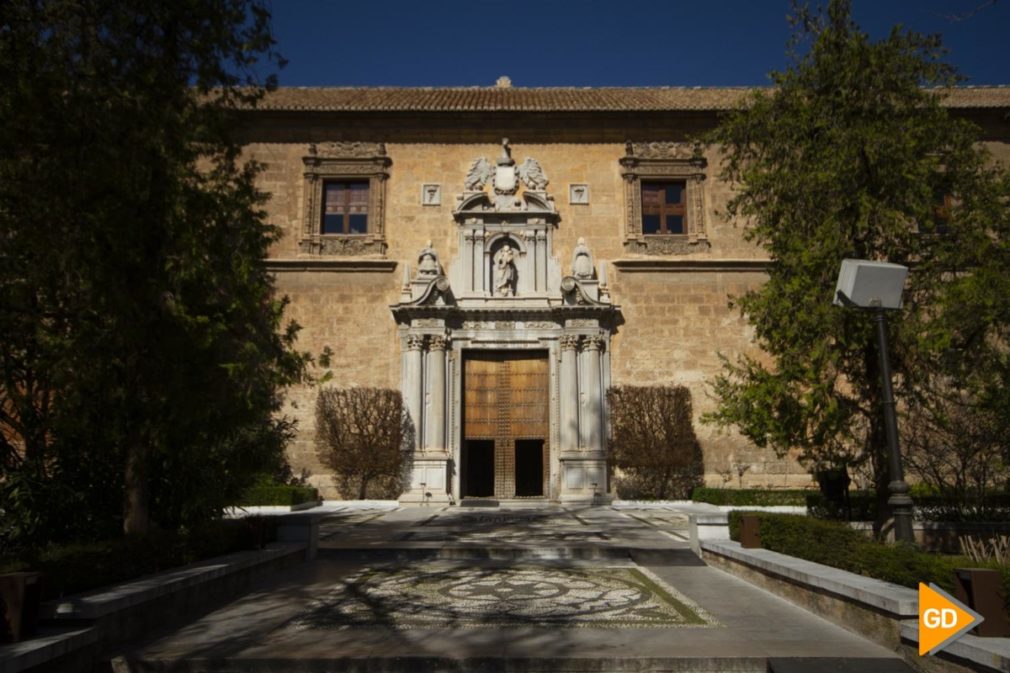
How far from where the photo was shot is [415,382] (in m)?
17.3

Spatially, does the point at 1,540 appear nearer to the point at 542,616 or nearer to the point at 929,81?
the point at 542,616

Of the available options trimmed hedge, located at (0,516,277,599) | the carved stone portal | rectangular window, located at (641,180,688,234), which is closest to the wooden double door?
the carved stone portal

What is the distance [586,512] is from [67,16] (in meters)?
11.8

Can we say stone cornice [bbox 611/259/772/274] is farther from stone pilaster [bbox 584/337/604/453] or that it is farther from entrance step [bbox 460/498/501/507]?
entrance step [bbox 460/498/501/507]

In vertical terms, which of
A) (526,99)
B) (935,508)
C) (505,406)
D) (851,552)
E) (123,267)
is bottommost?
(935,508)

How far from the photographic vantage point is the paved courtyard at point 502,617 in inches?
169

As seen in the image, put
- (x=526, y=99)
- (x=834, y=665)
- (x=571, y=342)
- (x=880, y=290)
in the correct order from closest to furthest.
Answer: (x=834, y=665) → (x=880, y=290) → (x=571, y=342) → (x=526, y=99)

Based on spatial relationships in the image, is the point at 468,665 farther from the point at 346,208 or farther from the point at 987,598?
the point at 346,208

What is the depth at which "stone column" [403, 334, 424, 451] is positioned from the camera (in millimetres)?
17125

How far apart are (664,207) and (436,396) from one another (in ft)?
25.7

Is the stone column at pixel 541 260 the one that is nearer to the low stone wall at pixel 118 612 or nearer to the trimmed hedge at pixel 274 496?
the trimmed hedge at pixel 274 496

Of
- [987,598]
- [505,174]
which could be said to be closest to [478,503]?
[505,174]

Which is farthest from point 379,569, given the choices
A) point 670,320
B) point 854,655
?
point 670,320

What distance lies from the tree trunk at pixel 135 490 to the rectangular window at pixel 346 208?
42.4ft
